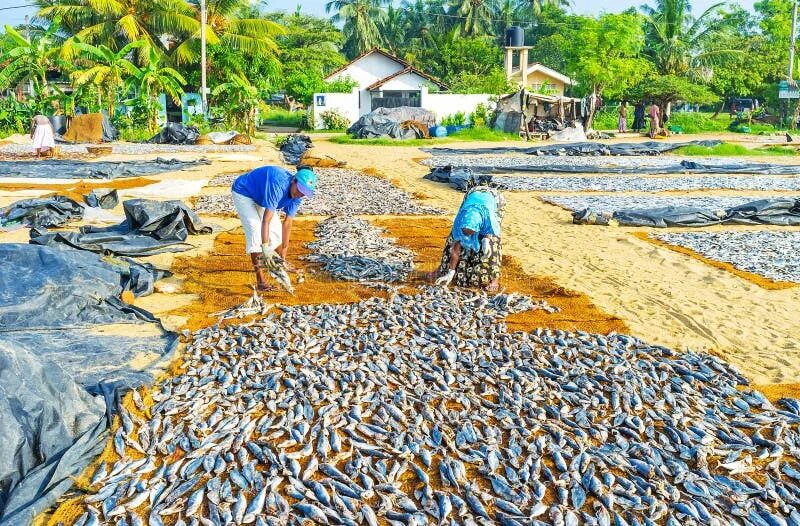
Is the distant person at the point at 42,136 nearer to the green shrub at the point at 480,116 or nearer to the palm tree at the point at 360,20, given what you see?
the green shrub at the point at 480,116

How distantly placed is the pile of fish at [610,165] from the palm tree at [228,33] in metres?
15.4

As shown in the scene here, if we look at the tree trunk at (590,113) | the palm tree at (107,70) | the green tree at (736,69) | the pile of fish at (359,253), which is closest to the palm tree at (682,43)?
the green tree at (736,69)

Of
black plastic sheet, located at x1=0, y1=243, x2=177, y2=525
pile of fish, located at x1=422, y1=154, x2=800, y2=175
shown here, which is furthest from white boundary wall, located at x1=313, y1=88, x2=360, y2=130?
black plastic sheet, located at x1=0, y1=243, x2=177, y2=525

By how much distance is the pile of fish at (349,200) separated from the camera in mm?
12672

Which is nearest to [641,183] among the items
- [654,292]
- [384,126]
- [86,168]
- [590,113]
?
[654,292]

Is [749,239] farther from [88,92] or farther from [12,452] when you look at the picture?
[88,92]

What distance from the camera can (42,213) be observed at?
10680 millimetres

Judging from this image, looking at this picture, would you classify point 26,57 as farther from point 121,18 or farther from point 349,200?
point 349,200

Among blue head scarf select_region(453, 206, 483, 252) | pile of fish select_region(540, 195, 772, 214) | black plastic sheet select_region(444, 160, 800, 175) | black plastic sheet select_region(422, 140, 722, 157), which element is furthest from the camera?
black plastic sheet select_region(422, 140, 722, 157)

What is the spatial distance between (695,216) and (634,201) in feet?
8.03

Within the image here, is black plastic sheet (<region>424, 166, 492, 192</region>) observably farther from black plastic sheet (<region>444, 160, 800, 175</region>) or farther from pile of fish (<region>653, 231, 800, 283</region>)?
pile of fish (<region>653, 231, 800, 283</region>)

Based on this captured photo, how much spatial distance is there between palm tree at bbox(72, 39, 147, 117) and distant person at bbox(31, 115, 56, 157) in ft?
22.0

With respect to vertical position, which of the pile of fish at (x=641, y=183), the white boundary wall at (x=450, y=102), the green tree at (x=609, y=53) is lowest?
the pile of fish at (x=641, y=183)

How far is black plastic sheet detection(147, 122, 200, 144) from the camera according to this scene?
90.6 ft
